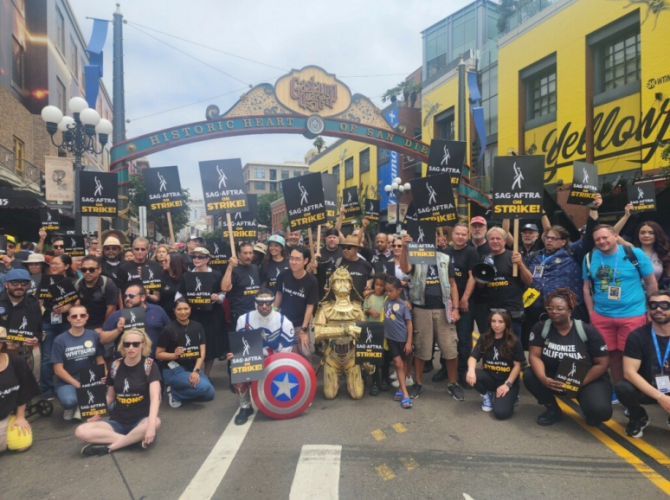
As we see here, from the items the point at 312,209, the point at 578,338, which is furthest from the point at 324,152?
the point at 578,338

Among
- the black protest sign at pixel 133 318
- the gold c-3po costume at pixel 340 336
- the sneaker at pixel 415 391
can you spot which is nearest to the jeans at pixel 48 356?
the black protest sign at pixel 133 318

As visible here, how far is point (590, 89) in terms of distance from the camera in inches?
621

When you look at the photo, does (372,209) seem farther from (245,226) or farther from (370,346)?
(370,346)

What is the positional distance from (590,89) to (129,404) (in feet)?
57.3

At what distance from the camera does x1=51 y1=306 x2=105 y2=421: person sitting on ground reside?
502cm

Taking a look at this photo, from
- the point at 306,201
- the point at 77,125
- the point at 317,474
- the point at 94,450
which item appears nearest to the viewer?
the point at 317,474

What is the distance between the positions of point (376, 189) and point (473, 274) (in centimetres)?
3027

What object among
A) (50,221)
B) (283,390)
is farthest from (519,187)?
(50,221)

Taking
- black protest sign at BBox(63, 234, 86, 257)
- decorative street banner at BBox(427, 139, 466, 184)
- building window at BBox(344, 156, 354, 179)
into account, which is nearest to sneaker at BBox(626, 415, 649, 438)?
decorative street banner at BBox(427, 139, 466, 184)

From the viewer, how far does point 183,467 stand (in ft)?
12.8

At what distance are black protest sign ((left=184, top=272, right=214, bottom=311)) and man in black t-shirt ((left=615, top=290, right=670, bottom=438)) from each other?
193 inches

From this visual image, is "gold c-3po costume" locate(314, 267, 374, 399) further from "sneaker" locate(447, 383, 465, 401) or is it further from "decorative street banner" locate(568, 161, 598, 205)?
"decorative street banner" locate(568, 161, 598, 205)

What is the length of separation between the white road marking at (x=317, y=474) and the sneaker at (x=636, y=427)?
9.39 ft

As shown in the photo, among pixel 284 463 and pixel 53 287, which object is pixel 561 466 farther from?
pixel 53 287
